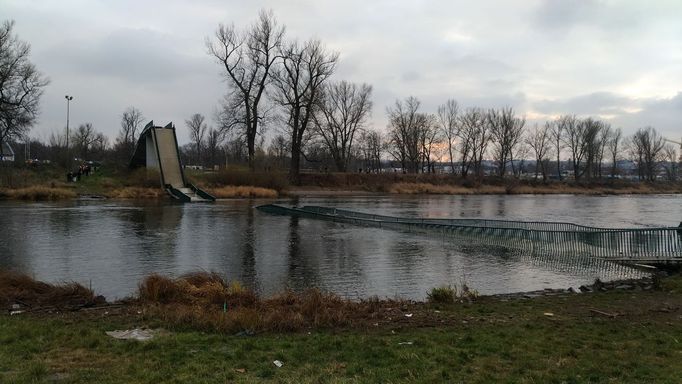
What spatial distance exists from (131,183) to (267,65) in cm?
2600

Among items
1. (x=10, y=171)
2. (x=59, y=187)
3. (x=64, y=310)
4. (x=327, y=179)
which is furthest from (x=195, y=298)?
(x=327, y=179)

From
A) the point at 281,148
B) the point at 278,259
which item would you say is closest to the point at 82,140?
the point at 281,148

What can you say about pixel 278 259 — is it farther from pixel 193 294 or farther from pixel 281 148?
pixel 281 148

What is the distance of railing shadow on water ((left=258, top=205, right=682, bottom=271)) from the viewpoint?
55.5 ft

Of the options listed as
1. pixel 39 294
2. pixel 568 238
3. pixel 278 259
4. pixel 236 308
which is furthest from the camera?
pixel 568 238

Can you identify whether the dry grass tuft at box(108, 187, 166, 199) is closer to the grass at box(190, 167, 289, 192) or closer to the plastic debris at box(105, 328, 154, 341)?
the grass at box(190, 167, 289, 192)

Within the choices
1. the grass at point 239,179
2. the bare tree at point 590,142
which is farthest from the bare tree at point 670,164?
the grass at point 239,179

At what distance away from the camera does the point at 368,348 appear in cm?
702

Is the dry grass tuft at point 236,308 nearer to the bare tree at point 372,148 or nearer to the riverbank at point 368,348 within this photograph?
the riverbank at point 368,348

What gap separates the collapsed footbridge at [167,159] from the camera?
53.7 meters

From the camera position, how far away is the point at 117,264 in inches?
645

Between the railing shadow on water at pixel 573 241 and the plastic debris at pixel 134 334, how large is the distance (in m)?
14.1

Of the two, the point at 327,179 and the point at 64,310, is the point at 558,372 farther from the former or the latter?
the point at 327,179

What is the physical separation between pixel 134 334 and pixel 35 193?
45998mm
